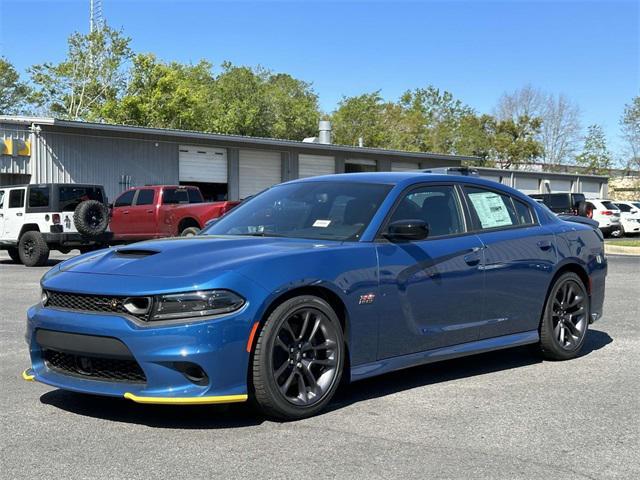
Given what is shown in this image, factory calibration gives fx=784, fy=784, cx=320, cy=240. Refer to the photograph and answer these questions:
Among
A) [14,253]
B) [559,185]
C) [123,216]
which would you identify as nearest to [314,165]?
[123,216]

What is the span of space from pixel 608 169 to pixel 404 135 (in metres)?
20.6

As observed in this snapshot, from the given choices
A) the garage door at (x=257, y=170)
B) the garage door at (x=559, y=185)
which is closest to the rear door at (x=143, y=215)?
the garage door at (x=257, y=170)

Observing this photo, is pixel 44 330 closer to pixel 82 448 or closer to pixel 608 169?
pixel 82 448

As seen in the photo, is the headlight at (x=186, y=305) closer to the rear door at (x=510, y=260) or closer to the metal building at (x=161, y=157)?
the rear door at (x=510, y=260)

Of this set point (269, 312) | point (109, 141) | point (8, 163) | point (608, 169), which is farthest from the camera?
point (608, 169)

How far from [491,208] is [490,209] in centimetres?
2

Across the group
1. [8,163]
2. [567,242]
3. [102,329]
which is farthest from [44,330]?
[8,163]

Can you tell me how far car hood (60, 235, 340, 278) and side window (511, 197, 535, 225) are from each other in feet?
6.96

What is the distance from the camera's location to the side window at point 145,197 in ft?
71.2

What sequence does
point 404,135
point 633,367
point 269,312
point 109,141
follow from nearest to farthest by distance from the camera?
point 269,312, point 633,367, point 109,141, point 404,135

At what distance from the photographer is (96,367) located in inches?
177

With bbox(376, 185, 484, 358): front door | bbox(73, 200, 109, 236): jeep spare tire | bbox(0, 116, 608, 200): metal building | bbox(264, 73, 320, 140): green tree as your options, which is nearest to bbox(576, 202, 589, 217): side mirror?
bbox(0, 116, 608, 200): metal building

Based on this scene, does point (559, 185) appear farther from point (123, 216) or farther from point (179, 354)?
point (179, 354)

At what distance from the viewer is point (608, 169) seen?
238 ft
